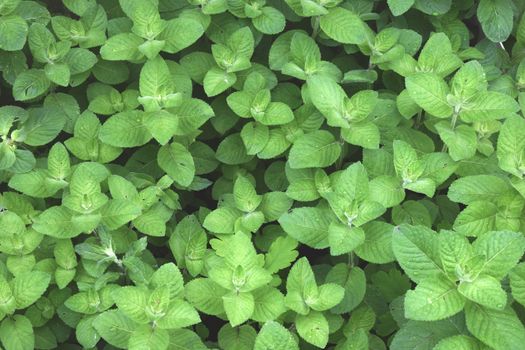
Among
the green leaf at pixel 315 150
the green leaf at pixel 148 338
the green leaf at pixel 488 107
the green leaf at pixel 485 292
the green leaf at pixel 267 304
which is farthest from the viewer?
the green leaf at pixel 315 150

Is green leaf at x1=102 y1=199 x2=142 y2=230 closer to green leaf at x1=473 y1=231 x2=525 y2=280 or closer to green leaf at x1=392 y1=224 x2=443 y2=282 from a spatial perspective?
green leaf at x1=392 y1=224 x2=443 y2=282

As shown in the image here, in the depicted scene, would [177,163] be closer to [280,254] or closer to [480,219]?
[280,254]

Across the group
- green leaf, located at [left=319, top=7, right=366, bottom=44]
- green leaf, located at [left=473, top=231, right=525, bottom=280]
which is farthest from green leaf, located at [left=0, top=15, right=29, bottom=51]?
green leaf, located at [left=473, top=231, right=525, bottom=280]

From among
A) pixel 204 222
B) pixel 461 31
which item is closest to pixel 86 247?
pixel 204 222

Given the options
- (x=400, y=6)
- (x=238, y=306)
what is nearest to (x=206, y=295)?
(x=238, y=306)

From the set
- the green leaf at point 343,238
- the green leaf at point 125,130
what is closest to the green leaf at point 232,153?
the green leaf at point 125,130

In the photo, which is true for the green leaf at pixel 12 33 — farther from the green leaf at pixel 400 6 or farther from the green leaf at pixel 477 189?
the green leaf at pixel 477 189

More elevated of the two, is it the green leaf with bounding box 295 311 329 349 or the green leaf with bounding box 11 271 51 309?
the green leaf with bounding box 295 311 329 349
